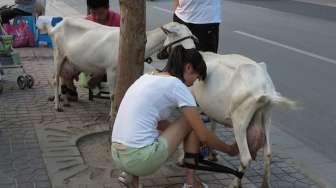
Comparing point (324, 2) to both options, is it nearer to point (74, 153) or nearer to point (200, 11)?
point (200, 11)

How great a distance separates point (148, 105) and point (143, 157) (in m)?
0.35

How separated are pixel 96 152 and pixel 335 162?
2.21 meters

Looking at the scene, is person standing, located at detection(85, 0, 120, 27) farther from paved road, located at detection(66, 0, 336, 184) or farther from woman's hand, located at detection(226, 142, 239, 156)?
woman's hand, located at detection(226, 142, 239, 156)

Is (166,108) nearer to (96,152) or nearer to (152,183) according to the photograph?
(152,183)

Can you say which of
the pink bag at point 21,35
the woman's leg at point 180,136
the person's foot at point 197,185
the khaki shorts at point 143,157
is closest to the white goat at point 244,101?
the person's foot at point 197,185

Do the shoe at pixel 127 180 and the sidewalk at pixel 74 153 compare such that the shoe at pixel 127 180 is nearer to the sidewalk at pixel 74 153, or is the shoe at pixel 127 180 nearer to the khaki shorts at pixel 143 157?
the khaki shorts at pixel 143 157

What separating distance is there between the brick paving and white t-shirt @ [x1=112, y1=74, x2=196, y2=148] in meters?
0.71

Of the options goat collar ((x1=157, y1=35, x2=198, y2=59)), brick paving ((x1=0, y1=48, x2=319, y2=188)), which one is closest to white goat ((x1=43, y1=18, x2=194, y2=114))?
goat collar ((x1=157, y1=35, x2=198, y2=59))

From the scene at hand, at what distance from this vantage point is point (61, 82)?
657 cm

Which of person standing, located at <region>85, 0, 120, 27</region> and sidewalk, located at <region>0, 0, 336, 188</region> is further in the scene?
person standing, located at <region>85, 0, 120, 27</region>

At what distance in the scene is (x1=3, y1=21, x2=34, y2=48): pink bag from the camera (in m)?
10.1

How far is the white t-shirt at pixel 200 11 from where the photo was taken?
588cm

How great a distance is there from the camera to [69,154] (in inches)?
196

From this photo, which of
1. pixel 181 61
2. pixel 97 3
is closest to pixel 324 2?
pixel 97 3
